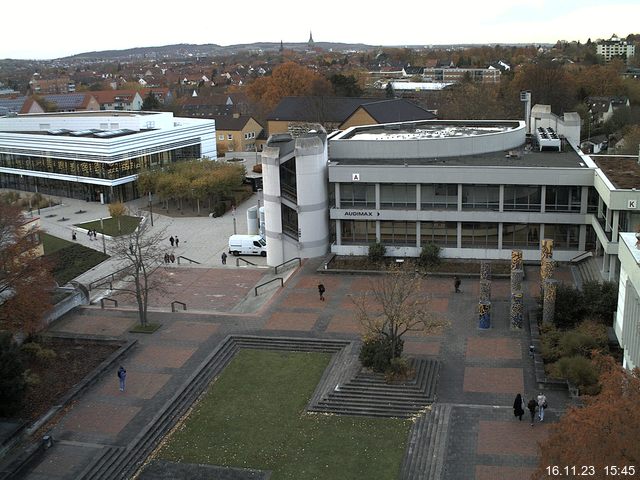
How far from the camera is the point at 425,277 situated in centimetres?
4034

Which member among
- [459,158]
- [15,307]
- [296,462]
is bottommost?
[296,462]

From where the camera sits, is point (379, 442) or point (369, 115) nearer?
point (379, 442)

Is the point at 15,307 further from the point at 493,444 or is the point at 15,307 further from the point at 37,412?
the point at 493,444

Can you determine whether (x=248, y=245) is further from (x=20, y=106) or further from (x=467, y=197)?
(x=20, y=106)

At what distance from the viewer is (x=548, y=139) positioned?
48.7 metres

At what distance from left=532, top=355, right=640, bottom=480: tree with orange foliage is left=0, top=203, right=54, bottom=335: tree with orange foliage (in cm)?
2172

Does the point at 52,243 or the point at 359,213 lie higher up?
the point at 359,213

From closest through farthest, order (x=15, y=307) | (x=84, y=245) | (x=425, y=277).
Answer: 1. (x=15, y=307)
2. (x=425, y=277)
3. (x=84, y=245)

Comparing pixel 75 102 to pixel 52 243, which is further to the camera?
pixel 75 102

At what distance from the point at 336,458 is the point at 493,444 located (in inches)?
200

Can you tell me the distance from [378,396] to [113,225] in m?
39.7

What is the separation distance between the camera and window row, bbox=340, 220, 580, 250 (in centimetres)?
4178

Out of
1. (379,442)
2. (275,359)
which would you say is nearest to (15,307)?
(275,359)

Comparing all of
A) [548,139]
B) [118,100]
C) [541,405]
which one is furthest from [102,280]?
[118,100]
